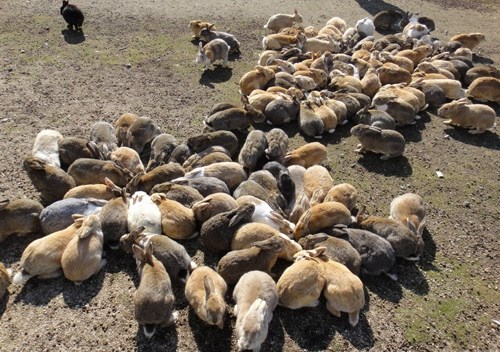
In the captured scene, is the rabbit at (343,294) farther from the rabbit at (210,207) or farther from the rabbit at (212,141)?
the rabbit at (212,141)

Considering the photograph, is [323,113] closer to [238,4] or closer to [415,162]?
[415,162]

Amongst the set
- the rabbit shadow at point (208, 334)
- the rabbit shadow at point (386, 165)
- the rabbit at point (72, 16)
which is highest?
the rabbit at point (72, 16)

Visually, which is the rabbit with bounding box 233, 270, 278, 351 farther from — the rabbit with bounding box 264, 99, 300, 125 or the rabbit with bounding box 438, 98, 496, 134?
the rabbit with bounding box 438, 98, 496, 134

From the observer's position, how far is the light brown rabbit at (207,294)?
189 inches

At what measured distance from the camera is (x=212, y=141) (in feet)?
26.0

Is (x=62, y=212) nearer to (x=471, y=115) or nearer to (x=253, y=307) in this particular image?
(x=253, y=307)

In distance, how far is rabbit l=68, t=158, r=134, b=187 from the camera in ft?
22.8

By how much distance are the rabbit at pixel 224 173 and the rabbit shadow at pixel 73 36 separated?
733cm

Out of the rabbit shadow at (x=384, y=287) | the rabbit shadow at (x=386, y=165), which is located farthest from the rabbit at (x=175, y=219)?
the rabbit shadow at (x=386, y=165)

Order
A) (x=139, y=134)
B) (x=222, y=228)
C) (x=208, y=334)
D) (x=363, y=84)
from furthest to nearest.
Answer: (x=363, y=84) → (x=139, y=134) → (x=222, y=228) → (x=208, y=334)

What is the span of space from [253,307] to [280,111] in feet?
17.3

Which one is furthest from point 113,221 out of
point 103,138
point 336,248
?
point 336,248

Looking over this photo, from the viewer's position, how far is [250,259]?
5559mm

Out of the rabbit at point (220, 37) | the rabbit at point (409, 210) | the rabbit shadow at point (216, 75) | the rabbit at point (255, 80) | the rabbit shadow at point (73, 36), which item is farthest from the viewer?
the rabbit at point (220, 37)
